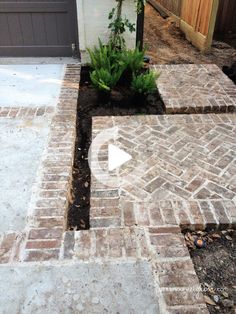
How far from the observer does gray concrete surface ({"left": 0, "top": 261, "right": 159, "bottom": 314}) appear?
1.68 metres

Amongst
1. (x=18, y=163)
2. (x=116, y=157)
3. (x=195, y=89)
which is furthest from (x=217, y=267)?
(x=195, y=89)

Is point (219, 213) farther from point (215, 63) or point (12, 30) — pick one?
point (12, 30)

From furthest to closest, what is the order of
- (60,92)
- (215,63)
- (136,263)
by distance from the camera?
(215,63), (60,92), (136,263)

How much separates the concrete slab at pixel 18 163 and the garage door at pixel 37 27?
1.98 m

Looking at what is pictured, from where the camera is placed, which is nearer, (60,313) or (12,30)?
(60,313)

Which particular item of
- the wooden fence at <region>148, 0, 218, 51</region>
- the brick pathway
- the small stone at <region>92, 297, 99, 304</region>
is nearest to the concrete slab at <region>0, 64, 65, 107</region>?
the brick pathway

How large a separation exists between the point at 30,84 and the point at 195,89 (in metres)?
2.25

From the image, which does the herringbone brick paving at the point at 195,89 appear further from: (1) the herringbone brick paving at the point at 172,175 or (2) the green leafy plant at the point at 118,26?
(2) the green leafy plant at the point at 118,26

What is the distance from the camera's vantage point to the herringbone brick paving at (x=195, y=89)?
12.3ft

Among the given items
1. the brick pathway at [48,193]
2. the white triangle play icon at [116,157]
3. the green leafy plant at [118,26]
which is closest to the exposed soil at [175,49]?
the green leafy plant at [118,26]

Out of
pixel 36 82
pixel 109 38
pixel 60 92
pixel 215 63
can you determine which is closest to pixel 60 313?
pixel 60 92

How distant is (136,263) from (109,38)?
360 cm

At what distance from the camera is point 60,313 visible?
1646mm

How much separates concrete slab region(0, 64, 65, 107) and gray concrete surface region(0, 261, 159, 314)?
2.30 meters
